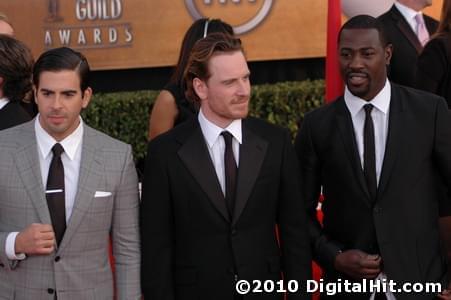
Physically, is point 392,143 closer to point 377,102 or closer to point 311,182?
point 377,102

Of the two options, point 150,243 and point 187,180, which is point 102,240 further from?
point 187,180

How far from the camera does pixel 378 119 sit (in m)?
3.69

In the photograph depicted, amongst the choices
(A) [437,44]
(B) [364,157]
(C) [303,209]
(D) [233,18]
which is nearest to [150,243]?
(C) [303,209]

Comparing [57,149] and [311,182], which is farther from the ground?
[57,149]

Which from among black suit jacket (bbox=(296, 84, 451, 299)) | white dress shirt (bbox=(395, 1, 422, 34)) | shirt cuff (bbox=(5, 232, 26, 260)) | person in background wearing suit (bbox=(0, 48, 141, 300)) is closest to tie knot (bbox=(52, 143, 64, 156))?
person in background wearing suit (bbox=(0, 48, 141, 300))

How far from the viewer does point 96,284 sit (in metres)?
3.50

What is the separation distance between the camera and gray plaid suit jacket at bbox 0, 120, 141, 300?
341cm

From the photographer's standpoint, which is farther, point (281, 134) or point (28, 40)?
point (28, 40)

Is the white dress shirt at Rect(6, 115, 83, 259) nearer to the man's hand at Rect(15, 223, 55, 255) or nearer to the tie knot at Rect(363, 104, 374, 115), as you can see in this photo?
the man's hand at Rect(15, 223, 55, 255)

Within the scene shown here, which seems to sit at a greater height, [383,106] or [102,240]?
[383,106]

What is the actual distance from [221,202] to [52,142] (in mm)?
698

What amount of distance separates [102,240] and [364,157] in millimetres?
1099

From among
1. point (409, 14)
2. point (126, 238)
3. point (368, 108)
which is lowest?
point (126, 238)

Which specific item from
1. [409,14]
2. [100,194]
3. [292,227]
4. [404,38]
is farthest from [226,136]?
[409,14]
